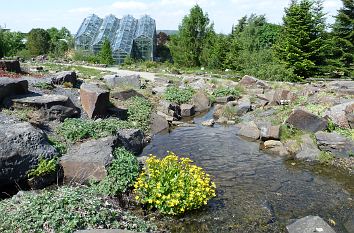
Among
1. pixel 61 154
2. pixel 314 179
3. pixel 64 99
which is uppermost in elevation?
pixel 64 99

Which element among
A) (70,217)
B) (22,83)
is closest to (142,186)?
(70,217)

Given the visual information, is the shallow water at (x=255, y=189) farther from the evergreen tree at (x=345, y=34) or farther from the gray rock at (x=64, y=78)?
the evergreen tree at (x=345, y=34)

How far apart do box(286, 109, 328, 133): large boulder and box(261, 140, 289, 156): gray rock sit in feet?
4.57

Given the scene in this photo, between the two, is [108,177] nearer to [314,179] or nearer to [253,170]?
[253,170]

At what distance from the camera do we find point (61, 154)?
977cm

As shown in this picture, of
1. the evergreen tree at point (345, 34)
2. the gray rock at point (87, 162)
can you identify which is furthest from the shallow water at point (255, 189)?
the evergreen tree at point (345, 34)

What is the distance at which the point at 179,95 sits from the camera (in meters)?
21.3

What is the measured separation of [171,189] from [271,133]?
7273 mm

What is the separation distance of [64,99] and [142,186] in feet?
22.5

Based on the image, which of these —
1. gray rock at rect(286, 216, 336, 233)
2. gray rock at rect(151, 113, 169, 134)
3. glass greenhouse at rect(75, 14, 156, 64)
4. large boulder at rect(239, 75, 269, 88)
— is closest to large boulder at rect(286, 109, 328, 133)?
gray rock at rect(151, 113, 169, 134)

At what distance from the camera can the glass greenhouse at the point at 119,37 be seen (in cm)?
4741

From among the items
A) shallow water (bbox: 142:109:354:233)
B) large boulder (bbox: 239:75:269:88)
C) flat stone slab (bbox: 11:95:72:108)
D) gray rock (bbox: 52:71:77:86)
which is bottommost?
shallow water (bbox: 142:109:354:233)

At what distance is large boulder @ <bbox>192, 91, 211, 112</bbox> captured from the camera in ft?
67.7

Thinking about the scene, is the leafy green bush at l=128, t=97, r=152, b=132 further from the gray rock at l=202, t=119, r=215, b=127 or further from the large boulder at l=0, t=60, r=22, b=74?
the large boulder at l=0, t=60, r=22, b=74
